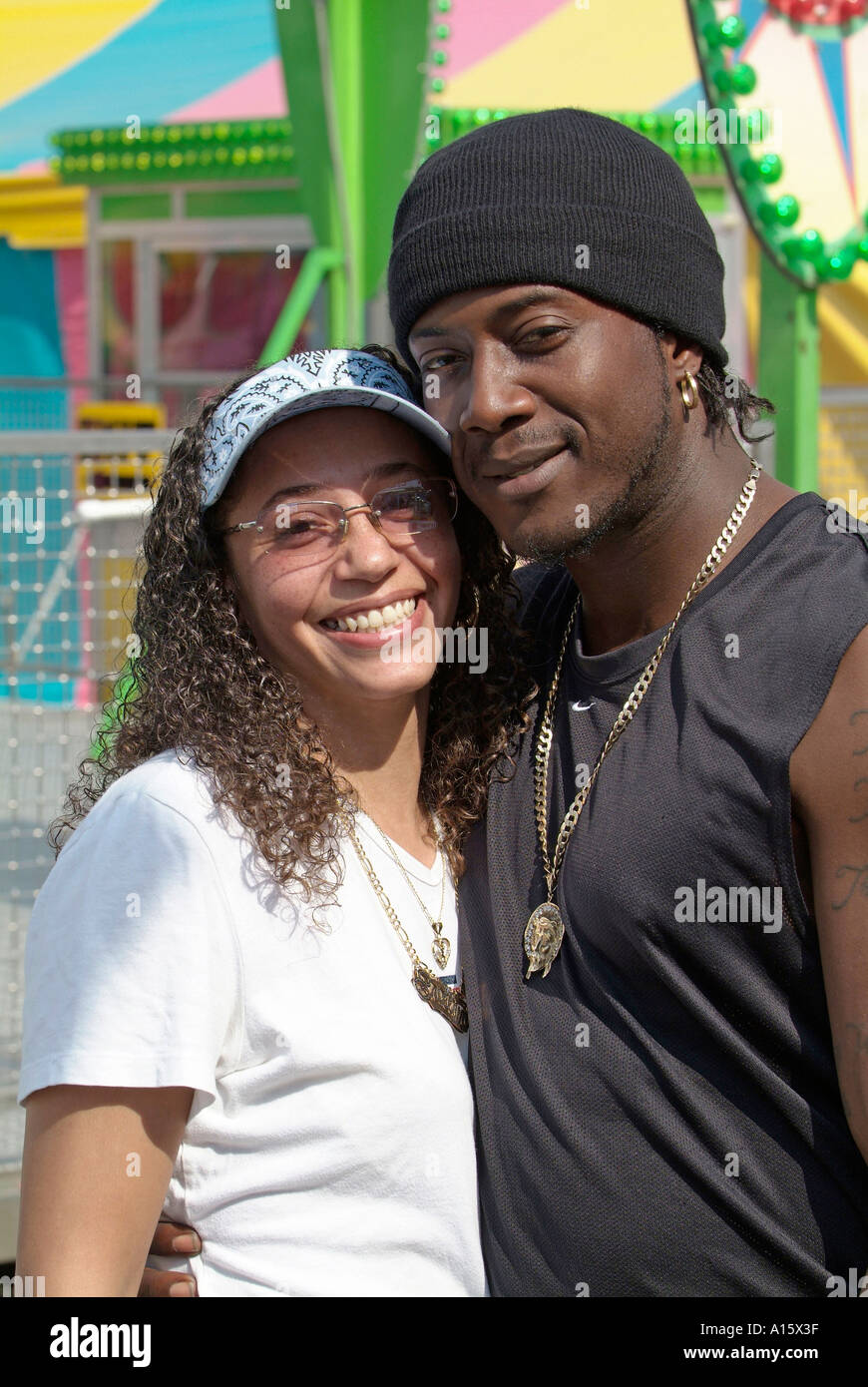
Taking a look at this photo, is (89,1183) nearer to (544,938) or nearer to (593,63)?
(544,938)

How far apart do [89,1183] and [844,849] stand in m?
1.06

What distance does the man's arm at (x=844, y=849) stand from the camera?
1.70m

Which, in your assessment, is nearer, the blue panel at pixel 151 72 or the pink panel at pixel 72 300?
the blue panel at pixel 151 72

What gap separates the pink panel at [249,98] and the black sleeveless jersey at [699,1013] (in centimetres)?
895

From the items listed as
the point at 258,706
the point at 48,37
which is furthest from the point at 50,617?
the point at 48,37

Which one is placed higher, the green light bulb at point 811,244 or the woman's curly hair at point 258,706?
the green light bulb at point 811,244

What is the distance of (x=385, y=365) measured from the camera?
2242 mm

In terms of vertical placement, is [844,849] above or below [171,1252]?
above

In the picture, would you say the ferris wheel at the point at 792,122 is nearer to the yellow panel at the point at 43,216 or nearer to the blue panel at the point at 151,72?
the blue panel at the point at 151,72

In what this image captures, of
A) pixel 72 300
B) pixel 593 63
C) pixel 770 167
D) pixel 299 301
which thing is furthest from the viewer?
pixel 72 300

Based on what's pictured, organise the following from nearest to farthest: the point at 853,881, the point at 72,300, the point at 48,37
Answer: the point at 853,881 < the point at 48,37 < the point at 72,300

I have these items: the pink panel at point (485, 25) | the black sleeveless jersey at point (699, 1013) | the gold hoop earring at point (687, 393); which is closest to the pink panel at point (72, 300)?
the pink panel at point (485, 25)

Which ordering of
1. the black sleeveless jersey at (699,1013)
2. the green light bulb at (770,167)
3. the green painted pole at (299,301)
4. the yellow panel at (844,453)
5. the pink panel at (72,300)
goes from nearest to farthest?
the black sleeveless jersey at (699,1013) < the green light bulb at (770,167) < the green painted pole at (299,301) < the yellow panel at (844,453) < the pink panel at (72,300)

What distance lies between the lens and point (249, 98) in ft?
32.2
